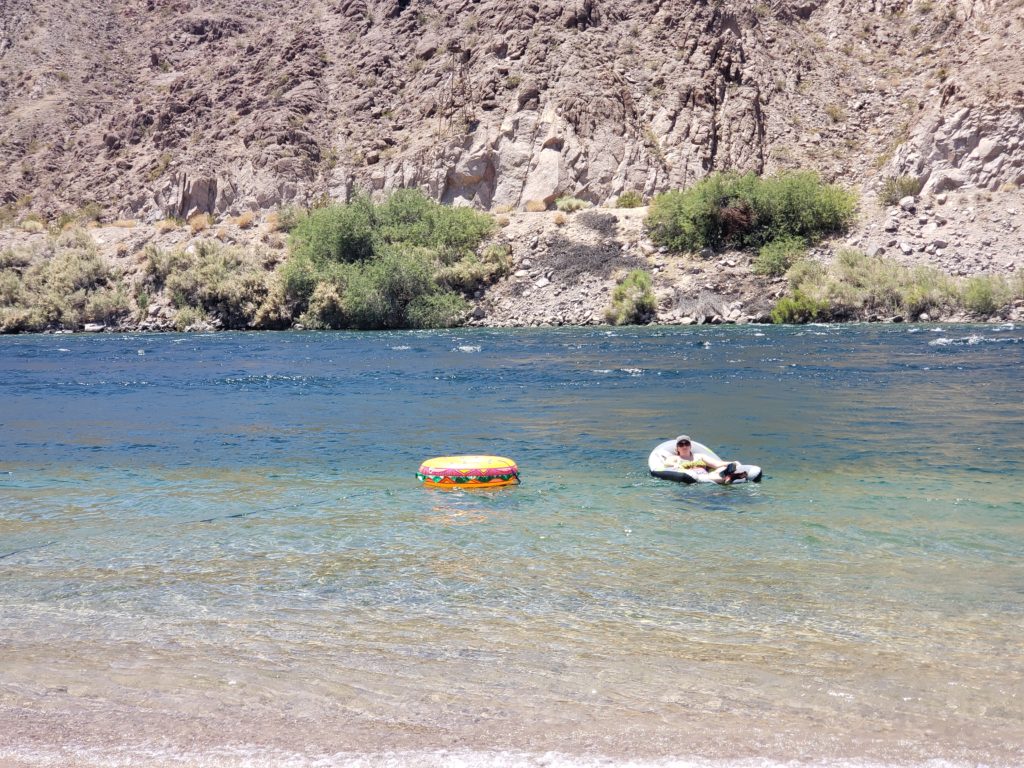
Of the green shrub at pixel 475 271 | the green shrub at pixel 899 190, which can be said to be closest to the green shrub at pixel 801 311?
the green shrub at pixel 899 190

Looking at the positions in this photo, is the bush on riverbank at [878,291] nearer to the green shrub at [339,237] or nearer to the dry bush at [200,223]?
the green shrub at [339,237]

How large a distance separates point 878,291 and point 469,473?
103 feet

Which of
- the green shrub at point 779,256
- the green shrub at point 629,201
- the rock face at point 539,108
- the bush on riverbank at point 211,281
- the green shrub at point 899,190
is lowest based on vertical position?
the bush on riverbank at point 211,281

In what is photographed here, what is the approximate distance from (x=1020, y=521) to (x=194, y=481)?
29.2ft

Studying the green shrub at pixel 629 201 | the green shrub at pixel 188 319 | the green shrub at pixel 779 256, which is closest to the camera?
the green shrub at pixel 779 256

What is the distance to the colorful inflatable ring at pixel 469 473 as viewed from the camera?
10852 millimetres

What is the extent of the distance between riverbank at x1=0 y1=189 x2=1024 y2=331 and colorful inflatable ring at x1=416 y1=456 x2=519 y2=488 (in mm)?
30570

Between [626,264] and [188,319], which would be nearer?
[626,264]

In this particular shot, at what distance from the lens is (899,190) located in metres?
45.3

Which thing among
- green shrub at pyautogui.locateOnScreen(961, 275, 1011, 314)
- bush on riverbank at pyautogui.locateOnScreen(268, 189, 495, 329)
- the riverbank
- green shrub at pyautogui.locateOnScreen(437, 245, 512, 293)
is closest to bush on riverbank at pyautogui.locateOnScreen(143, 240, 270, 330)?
the riverbank

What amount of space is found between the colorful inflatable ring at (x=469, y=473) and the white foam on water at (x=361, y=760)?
21.1 feet

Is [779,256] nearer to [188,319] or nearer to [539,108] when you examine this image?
[539,108]

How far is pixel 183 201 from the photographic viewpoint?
58.8m

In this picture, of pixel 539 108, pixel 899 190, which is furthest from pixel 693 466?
pixel 539 108
